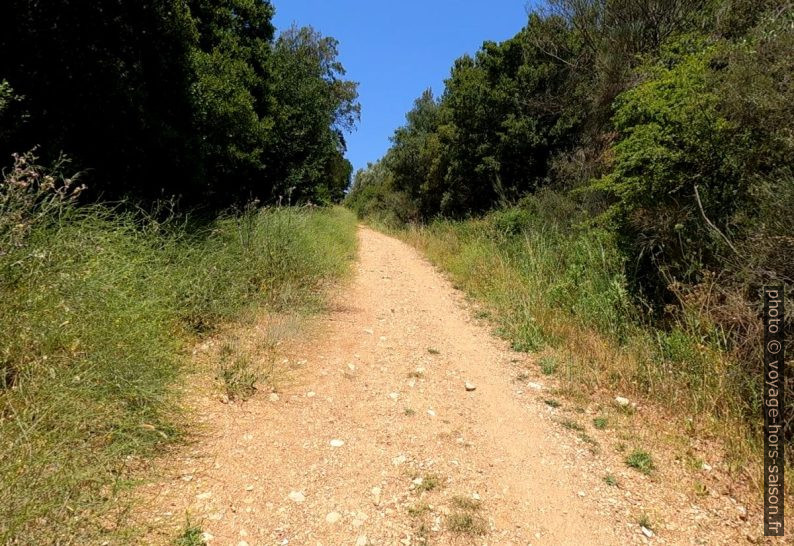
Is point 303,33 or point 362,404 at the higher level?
point 303,33

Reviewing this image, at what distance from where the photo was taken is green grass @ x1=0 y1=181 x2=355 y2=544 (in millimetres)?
2055

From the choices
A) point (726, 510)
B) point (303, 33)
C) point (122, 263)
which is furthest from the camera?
point (303, 33)

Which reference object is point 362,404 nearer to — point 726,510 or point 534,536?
point 534,536

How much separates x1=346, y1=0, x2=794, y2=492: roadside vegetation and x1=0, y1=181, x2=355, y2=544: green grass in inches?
142

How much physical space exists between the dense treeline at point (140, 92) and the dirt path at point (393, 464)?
279 cm

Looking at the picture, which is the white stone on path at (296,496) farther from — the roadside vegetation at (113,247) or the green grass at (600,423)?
the green grass at (600,423)

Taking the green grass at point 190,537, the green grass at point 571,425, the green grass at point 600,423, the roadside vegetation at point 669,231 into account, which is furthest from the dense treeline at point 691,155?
the green grass at point 190,537

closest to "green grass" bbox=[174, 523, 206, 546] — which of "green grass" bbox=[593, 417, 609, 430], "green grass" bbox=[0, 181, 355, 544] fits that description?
"green grass" bbox=[0, 181, 355, 544]

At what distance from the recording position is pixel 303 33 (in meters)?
21.4

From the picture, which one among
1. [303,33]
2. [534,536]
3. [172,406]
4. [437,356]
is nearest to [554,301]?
[437,356]

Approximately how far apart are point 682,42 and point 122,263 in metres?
7.77

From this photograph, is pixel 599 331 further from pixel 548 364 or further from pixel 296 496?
pixel 296 496

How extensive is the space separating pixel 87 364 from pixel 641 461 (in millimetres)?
3781

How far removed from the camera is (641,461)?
10.1 feet
